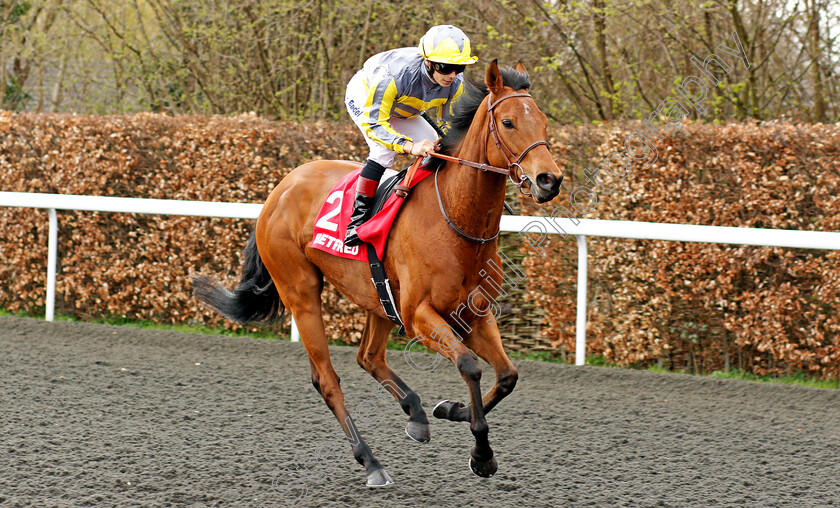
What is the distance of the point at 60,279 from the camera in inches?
297

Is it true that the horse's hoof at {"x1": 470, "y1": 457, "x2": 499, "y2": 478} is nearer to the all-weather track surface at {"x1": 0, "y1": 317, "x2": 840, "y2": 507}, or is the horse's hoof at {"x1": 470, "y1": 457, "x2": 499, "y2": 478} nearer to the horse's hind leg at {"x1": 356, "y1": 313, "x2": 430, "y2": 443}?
the all-weather track surface at {"x1": 0, "y1": 317, "x2": 840, "y2": 507}

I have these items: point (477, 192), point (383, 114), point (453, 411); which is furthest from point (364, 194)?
point (453, 411)

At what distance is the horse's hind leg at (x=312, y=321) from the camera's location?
392 cm

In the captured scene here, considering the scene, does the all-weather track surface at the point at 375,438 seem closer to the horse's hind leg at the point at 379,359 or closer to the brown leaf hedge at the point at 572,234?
the horse's hind leg at the point at 379,359

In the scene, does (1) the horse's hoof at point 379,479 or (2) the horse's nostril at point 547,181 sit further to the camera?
(1) the horse's hoof at point 379,479

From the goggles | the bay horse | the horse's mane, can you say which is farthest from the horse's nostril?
the goggles

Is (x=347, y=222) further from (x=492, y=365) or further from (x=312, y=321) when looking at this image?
(x=492, y=365)

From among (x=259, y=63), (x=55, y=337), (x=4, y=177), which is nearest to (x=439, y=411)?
(x=55, y=337)

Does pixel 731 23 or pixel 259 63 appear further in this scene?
pixel 259 63

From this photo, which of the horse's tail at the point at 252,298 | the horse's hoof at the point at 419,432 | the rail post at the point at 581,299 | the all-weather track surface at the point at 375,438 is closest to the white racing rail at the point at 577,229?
the rail post at the point at 581,299

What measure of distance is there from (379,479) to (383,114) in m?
1.54

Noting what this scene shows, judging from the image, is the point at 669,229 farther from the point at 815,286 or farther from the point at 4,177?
the point at 4,177

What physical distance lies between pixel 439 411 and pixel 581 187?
2.84m

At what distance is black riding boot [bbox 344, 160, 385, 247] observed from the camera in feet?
12.5
